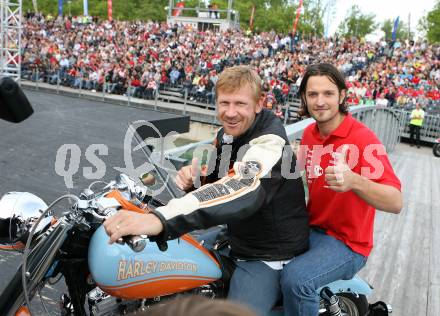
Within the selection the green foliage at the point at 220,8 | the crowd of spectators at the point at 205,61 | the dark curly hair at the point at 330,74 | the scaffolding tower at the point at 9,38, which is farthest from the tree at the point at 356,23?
the dark curly hair at the point at 330,74

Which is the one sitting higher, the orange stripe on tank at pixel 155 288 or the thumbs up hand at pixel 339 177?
the thumbs up hand at pixel 339 177

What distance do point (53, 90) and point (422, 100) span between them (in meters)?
15.7

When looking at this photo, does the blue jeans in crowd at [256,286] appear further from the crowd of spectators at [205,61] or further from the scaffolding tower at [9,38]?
the scaffolding tower at [9,38]

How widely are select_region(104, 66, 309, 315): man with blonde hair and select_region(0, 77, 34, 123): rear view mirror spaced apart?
2.11 feet

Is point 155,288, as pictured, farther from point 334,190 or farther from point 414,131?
point 414,131

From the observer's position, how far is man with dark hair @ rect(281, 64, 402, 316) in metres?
2.25

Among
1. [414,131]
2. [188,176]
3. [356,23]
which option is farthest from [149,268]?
[356,23]

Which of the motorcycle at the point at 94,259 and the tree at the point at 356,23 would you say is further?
the tree at the point at 356,23

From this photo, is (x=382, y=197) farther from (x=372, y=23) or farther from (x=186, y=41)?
(x=372, y=23)

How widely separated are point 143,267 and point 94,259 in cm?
21

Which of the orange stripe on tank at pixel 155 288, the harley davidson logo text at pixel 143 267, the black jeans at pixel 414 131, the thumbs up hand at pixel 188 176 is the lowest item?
the black jeans at pixel 414 131

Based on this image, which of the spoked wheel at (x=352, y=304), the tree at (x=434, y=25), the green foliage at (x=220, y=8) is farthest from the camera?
the green foliage at (x=220, y=8)

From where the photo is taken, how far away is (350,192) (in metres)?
2.54

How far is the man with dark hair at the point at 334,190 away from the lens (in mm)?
2252
